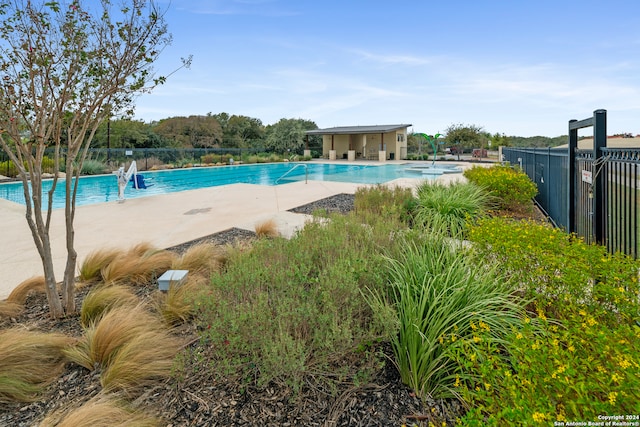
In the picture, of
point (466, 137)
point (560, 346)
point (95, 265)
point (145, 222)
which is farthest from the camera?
point (466, 137)

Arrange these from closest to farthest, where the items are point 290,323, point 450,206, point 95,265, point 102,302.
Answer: point 290,323 < point 102,302 < point 95,265 < point 450,206

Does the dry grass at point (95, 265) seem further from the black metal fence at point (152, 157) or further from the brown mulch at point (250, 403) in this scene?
the black metal fence at point (152, 157)

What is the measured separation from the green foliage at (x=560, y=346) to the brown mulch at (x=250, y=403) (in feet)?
1.17

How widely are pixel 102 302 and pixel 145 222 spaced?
457cm

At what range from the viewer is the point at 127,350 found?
7.67 feet

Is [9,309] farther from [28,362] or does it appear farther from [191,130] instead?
[191,130]

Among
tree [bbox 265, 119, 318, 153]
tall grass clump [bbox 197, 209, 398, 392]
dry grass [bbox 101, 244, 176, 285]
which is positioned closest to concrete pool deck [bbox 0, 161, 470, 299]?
dry grass [bbox 101, 244, 176, 285]

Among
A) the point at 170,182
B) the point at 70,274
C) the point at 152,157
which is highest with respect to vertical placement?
the point at 152,157

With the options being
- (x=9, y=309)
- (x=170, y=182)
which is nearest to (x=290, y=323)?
(x=9, y=309)

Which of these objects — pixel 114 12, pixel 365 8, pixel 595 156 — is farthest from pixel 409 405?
pixel 365 8

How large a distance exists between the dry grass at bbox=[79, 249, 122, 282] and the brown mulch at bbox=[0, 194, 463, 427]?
1991mm

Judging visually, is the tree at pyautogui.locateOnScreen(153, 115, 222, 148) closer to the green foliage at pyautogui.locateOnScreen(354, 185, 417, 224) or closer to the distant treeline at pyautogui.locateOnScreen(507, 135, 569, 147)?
the green foliage at pyautogui.locateOnScreen(354, 185, 417, 224)

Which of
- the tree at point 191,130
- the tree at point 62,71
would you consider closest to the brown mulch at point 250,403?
the tree at point 62,71

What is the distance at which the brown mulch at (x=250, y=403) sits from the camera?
1.92 m
